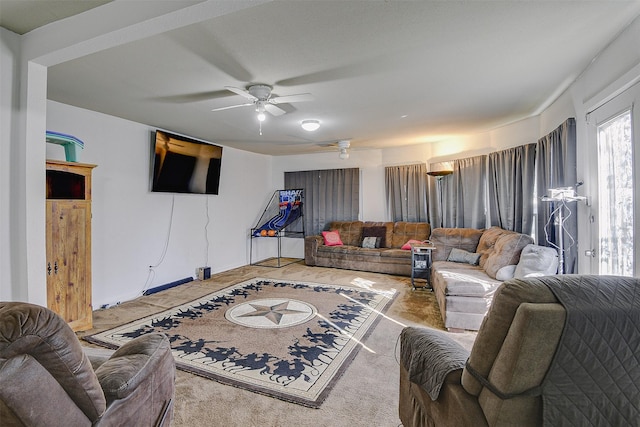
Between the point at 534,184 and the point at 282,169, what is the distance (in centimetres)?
495

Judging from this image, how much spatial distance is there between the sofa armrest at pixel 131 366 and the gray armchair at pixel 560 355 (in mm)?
1245

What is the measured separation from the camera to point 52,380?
35.5 inches

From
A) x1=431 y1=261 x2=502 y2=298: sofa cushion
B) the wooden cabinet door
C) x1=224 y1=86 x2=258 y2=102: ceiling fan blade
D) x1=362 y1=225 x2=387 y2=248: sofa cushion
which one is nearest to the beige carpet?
the wooden cabinet door

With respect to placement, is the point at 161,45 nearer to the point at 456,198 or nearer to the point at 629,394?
the point at 629,394

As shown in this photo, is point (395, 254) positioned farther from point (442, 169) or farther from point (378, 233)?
point (442, 169)

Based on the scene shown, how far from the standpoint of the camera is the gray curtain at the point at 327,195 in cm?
661

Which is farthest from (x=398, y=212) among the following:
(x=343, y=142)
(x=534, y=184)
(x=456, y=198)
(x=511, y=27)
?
(x=511, y=27)

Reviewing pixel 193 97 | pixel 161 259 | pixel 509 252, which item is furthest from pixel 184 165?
pixel 509 252

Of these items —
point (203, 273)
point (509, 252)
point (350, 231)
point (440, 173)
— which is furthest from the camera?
point (350, 231)

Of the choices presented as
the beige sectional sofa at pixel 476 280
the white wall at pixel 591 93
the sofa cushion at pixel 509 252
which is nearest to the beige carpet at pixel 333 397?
the beige sectional sofa at pixel 476 280

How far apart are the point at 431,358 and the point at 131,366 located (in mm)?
1282

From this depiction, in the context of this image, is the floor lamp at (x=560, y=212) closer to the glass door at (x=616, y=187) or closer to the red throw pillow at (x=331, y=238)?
the glass door at (x=616, y=187)

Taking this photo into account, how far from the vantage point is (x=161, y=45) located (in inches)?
85.4

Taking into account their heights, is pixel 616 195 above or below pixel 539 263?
above
